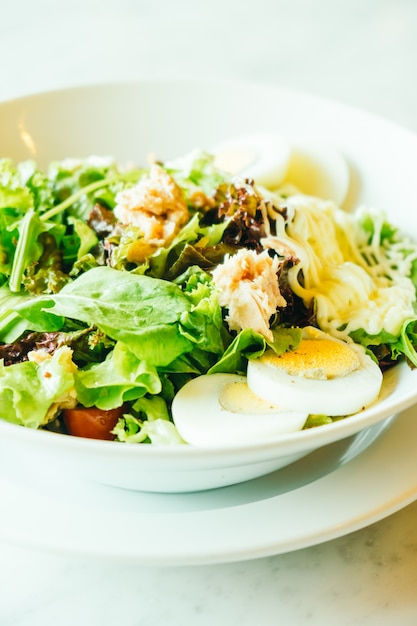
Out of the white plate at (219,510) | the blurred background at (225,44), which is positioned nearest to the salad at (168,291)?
the white plate at (219,510)

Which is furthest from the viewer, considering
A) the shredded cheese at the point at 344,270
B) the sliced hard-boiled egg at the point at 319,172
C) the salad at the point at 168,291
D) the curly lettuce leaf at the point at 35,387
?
the sliced hard-boiled egg at the point at 319,172

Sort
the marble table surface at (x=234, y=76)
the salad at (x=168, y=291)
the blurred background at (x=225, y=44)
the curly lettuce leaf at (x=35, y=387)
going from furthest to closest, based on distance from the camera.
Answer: the blurred background at (x=225, y=44), the salad at (x=168, y=291), the curly lettuce leaf at (x=35, y=387), the marble table surface at (x=234, y=76)

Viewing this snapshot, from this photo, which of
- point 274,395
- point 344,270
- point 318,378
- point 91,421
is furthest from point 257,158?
point 91,421

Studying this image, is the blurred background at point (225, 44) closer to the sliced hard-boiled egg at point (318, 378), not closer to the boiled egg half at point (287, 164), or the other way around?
the boiled egg half at point (287, 164)

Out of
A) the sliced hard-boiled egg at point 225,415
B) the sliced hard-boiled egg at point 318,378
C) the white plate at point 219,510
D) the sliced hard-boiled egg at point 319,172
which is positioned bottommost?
the white plate at point 219,510

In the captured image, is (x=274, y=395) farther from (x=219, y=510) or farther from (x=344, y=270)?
(x=344, y=270)

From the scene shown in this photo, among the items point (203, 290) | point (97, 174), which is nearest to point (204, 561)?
point (203, 290)

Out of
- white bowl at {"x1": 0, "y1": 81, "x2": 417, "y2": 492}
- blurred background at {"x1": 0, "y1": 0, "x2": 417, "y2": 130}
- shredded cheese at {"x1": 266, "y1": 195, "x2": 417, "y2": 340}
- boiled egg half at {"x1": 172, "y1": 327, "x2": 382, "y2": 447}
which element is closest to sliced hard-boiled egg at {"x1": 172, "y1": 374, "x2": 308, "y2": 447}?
boiled egg half at {"x1": 172, "y1": 327, "x2": 382, "y2": 447}

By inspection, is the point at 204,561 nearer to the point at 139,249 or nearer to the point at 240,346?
the point at 240,346
